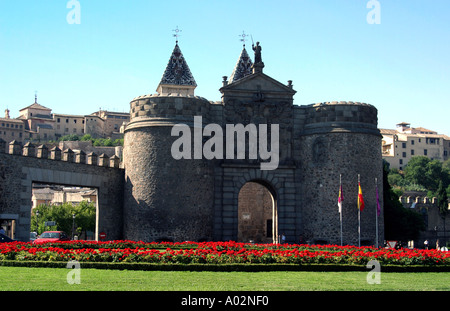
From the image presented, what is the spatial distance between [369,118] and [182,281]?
25.3 metres

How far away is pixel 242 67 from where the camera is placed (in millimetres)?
56531

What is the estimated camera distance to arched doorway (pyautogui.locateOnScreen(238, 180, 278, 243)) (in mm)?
45062

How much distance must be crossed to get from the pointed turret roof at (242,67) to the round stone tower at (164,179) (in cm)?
1915

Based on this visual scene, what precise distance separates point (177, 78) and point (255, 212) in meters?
19.1

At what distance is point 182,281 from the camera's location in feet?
54.5

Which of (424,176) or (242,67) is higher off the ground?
(242,67)

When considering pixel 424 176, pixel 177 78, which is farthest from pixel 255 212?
pixel 424 176

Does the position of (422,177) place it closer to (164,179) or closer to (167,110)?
(167,110)

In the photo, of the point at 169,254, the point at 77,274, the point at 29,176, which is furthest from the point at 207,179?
the point at 77,274

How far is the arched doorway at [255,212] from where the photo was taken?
148 ft

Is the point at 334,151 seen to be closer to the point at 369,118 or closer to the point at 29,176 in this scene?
the point at 369,118

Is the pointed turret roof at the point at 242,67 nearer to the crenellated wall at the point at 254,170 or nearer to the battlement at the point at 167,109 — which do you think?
the crenellated wall at the point at 254,170

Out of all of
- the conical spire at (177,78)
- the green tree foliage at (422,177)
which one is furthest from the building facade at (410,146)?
the conical spire at (177,78)

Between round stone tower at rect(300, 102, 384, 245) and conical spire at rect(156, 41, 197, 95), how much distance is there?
72.3 ft
